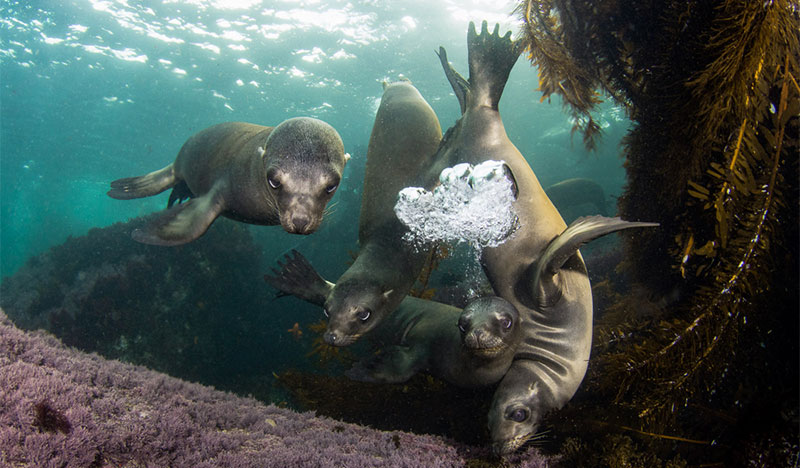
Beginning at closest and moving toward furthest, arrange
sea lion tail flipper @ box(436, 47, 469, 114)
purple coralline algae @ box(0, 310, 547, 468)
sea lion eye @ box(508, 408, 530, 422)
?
purple coralline algae @ box(0, 310, 547, 468)
sea lion eye @ box(508, 408, 530, 422)
sea lion tail flipper @ box(436, 47, 469, 114)

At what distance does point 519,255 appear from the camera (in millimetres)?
3438

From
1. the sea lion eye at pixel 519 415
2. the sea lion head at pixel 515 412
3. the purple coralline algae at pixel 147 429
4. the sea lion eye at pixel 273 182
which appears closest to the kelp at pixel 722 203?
the sea lion head at pixel 515 412

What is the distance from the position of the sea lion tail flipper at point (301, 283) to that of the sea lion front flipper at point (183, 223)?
97 cm

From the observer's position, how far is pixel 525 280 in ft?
11.1

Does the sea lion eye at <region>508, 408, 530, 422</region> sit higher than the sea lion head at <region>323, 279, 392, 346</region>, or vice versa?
the sea lion head at <region>323, 279, 392, 346</region>

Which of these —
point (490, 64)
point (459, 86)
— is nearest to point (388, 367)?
point (459, 86)

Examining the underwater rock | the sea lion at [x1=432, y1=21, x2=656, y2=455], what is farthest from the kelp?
the underwater rock

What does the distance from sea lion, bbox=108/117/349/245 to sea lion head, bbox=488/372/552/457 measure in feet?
7.13

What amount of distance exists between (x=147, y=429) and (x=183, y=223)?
2504 millimetres

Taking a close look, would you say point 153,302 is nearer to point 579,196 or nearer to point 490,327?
point 490,327

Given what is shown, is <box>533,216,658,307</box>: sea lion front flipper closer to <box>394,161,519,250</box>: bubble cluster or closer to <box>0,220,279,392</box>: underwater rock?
<box>394,161,519,250</box>: bubble cluster

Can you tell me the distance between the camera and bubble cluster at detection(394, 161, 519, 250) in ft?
11.7

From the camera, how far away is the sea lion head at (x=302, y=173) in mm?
2951

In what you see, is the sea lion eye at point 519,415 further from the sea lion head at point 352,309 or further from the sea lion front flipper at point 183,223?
the sea lion front flipper at point 183,223
